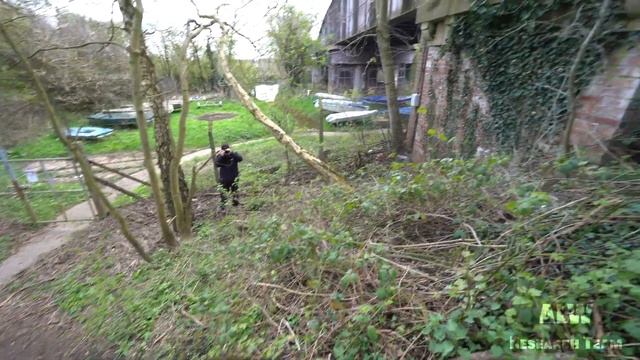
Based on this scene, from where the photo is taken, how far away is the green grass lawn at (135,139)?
44.7 feet

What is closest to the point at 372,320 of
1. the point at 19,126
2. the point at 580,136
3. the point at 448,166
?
the point at 448,166

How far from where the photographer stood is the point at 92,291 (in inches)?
174

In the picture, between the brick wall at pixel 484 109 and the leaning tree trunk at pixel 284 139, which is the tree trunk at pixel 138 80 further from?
the brick wall at pixel 484 109

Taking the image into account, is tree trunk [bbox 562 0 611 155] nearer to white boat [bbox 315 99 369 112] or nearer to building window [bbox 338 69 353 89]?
white boat [bbox 315 99 369 112]

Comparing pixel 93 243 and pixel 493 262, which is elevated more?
pixel 493 262

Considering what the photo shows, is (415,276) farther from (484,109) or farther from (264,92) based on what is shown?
(264,92)

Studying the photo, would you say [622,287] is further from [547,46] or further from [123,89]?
[123,89]

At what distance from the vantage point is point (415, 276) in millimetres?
2289

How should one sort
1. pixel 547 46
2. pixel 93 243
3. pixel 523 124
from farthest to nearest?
pixel 93 243 < pixel 523 124 < pixel 547 46

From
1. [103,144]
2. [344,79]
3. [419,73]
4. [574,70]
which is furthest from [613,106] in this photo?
[344,79]

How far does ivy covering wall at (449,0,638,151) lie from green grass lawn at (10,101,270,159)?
7.85 m

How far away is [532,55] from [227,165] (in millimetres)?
5579

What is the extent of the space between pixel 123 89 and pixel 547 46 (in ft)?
43.8

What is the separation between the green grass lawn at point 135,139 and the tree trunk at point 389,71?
4903mm
